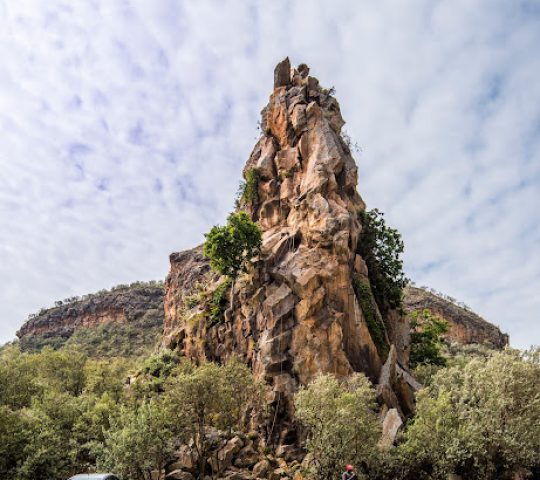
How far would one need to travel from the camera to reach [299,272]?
145 ft

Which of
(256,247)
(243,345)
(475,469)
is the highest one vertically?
(256,247)

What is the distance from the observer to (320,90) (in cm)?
6444

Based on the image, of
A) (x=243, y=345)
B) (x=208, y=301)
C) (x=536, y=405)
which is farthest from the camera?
(x=208, y=301)

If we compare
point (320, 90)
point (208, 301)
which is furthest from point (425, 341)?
point (320, 90)

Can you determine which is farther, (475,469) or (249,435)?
(249,435)

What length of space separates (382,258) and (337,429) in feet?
106

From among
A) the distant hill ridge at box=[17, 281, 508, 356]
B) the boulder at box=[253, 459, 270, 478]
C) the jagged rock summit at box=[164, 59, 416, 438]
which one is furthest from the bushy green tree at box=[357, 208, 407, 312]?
the distant hill ridge at box=[17, 281, 508, 356]

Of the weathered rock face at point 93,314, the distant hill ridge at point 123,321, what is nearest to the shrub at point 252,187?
the distant hill ridge at point 123,321

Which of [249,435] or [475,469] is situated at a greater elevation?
[249,435]

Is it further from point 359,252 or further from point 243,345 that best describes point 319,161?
point 243,345

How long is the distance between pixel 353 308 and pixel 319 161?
65.8 ft

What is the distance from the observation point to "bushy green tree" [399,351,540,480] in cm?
2466

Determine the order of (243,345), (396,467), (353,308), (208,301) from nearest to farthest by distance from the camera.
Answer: (396,467) → (353,308) → (243,345) → (208,301)

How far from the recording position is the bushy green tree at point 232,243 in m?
48.1
